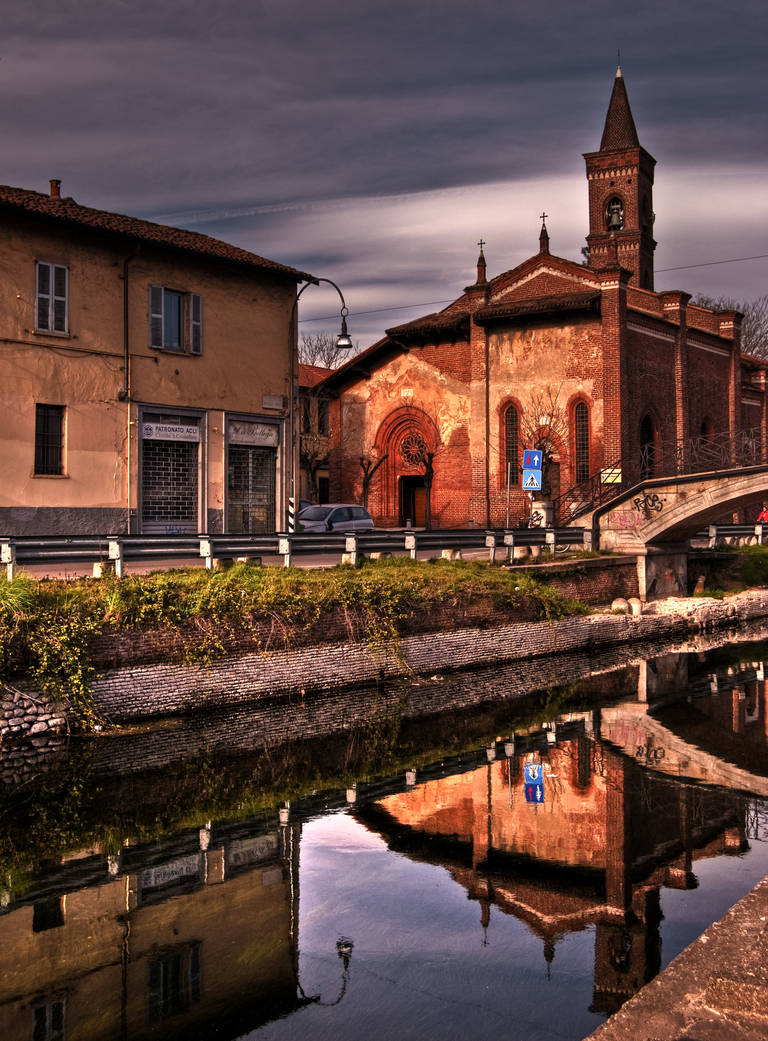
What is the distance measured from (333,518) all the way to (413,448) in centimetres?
1079

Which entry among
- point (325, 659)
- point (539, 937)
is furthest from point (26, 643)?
point (539, 937)

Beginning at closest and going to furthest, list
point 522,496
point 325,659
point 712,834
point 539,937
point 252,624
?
point 539,937, point 712,834, point 252,624, point 325,659, point 522,496

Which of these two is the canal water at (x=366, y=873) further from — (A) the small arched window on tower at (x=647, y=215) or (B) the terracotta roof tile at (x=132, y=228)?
(A) the small arched window on tower at (x=647, y=215)

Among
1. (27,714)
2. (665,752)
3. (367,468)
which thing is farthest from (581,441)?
(27,714)

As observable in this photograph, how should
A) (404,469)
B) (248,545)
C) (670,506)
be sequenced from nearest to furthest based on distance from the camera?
(248,545) < (670,506) < (404,469)

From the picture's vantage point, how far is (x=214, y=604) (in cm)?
1474

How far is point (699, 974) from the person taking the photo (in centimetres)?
510

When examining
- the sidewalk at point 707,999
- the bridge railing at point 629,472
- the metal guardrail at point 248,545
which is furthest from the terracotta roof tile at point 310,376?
the sidewalk at point 707,999

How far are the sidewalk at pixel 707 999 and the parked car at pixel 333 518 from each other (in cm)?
2258

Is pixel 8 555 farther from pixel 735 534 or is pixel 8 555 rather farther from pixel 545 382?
pixel 735 534

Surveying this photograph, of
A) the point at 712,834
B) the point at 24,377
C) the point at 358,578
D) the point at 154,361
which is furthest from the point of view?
the point at 154,361

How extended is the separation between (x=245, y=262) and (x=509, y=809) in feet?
57.5

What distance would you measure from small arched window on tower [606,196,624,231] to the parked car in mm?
20339

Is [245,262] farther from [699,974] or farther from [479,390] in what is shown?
[699,974]
